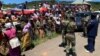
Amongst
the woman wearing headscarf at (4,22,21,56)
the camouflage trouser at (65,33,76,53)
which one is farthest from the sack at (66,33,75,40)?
the woman wearing headscarf at (4,22,21,56)

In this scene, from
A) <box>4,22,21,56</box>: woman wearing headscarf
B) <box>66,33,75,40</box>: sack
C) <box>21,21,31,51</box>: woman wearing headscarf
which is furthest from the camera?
<box>21,21,31,51</box>: woman wearing headscarf

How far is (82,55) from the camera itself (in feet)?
60.5

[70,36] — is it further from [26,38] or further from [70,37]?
[26,38]

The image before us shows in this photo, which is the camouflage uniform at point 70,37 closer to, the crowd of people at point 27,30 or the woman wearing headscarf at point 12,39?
the crowd of people at point 27,30

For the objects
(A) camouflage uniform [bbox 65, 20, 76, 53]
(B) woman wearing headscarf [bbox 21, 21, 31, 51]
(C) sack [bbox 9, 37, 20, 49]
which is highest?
(C) sack [bbox 9, 37, 20, 49]

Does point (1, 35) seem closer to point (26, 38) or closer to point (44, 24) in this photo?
point (26, 38)

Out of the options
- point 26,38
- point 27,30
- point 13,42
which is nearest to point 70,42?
point 26,38

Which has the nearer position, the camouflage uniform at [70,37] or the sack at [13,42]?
the sack at [13,42]

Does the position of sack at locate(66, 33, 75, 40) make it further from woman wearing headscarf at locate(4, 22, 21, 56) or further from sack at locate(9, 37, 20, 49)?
sack at locate(9, 37, 20, 49)

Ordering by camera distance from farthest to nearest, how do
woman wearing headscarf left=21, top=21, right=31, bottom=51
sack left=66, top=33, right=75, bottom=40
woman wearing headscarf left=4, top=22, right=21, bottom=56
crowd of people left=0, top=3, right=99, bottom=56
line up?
1. woman wearing headscarf left=21, top=21, right=31, bottom=51
2. sack left=66, top=33, right=75, bottom=40
3. crowd of people left=0, top=3, right=99, bottom=56
4. woman wearing headscarf left=4, top=22, right=21, bottom=56

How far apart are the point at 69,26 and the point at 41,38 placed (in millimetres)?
6483

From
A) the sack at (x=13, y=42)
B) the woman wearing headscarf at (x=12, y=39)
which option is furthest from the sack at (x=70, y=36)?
the sack at (x=13, y=42)

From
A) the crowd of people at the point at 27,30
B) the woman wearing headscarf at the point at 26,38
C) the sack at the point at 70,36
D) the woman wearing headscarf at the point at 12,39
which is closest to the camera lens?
the woman wearing headscarf at the point at 12,39

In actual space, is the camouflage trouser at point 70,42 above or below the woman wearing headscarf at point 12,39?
below
